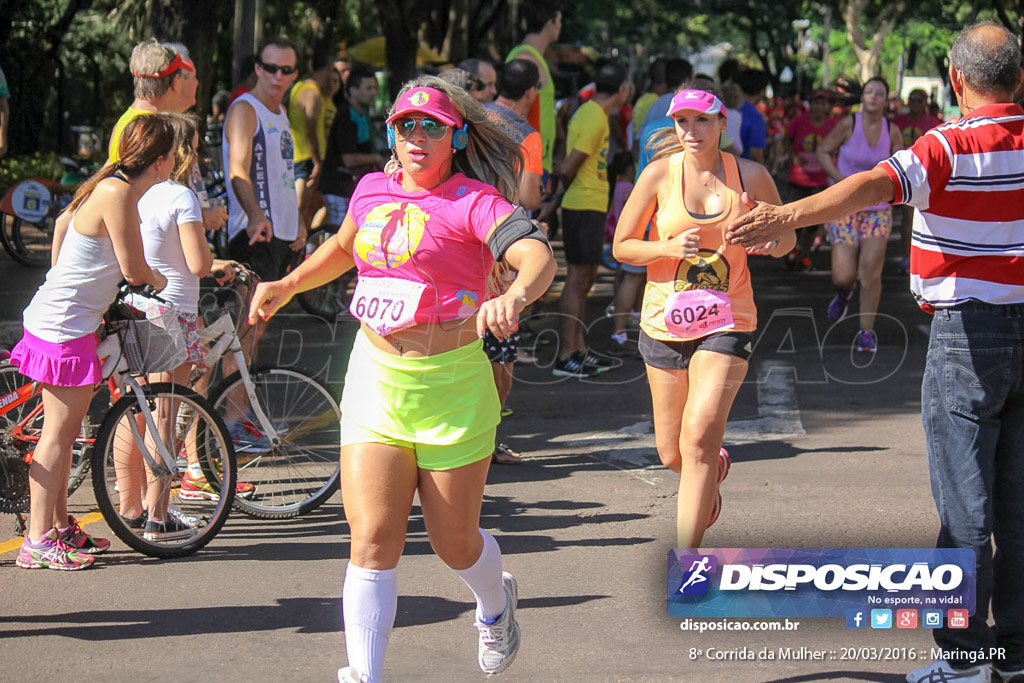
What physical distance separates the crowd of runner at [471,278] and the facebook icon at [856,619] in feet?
0.83

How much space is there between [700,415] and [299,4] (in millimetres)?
35628

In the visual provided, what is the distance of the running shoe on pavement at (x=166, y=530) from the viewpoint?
5715 mm

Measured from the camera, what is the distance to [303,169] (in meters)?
12.1

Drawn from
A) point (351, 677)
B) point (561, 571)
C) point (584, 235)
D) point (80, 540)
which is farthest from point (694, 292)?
point (584, 235)

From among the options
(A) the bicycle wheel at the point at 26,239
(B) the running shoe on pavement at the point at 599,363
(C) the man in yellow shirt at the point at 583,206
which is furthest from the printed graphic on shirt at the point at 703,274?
(A) the bicycle wheel at the point at 26,239

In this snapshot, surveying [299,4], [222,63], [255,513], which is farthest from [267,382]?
[299,4]

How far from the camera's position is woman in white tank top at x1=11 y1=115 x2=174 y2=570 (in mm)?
5297

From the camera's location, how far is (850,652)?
4598 mm

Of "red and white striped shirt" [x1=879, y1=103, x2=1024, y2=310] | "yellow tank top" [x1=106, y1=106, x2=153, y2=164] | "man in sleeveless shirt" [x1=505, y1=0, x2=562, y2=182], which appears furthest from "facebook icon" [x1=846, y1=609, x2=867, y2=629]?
"man in sleeveless shirt" [x1=505, y1=0, x2=562, y2=182]

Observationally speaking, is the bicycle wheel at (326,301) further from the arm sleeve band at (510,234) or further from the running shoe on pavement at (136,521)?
the arm sleeve band at (510,234)

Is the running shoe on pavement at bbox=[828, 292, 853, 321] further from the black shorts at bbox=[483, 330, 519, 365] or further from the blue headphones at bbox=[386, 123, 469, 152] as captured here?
Result: the blue headphones at bbox=[386, 123, 469, 152]

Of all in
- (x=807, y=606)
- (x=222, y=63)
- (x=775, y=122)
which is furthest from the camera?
(x=222, y=63)

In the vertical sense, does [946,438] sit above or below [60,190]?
above

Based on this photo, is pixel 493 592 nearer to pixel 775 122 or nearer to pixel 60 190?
pixel 60 190
